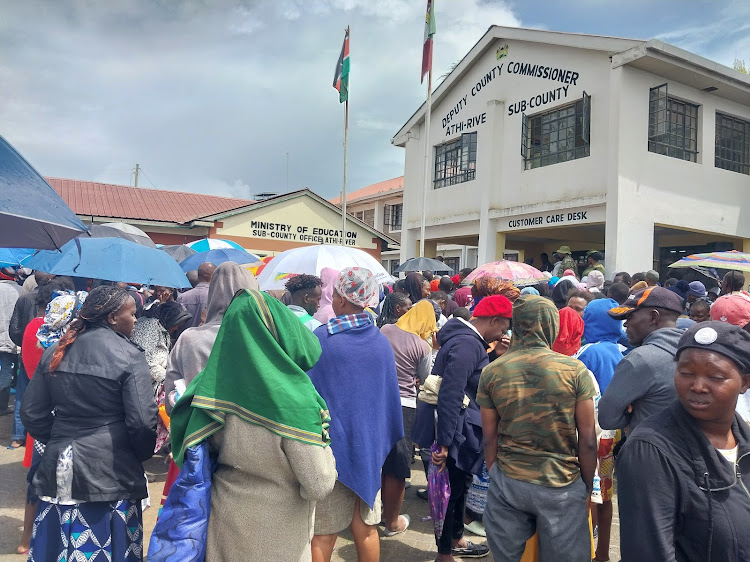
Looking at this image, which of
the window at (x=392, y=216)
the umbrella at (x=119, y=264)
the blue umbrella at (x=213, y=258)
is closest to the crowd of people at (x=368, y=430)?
the umbrella at (x=119, y=264)

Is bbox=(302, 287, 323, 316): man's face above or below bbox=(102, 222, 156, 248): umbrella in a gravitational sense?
below

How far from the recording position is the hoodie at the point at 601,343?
3.82 m

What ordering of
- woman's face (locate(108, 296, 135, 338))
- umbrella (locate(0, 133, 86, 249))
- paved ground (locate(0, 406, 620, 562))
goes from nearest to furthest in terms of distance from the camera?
umbrella (locate(0, 133, 86, 249)) < woman's face (locate(108, 296, 135, 338)) < paved ground (locate(0, 406, 620, 562))

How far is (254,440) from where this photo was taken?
2.20 m

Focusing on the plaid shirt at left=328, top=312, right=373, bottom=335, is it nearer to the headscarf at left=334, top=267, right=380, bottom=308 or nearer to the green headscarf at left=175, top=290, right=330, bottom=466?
the headscarf at left=334, top=267, right=380, bottom=308

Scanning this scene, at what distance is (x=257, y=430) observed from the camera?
7.23 ft

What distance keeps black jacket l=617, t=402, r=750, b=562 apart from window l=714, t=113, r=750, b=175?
1358 cm

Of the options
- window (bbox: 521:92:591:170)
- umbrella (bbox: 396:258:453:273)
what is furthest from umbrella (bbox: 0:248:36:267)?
window (bbox: 521:92:591:170)

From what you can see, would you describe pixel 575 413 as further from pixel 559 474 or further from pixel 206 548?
pixel 206 548

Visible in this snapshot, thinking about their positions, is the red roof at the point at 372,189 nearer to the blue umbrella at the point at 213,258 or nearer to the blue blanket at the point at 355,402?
the blue umbrella at the point at 213,258

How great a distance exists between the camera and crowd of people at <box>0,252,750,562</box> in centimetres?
175

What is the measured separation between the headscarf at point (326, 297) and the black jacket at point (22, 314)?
3092 mm

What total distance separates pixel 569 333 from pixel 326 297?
2.61m

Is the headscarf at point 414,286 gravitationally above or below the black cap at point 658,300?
above
